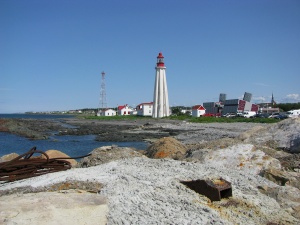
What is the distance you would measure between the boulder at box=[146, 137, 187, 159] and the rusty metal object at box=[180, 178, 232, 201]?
11.3ft

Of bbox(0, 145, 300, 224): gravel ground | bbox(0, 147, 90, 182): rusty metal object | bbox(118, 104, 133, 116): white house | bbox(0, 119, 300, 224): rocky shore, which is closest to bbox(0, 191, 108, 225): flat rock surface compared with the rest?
bbox(0, 119, 300, 224): rocky shore

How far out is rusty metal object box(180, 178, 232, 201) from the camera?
15.7ft

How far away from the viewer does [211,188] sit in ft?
15.8

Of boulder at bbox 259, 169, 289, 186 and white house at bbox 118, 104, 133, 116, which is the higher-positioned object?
white house at bbox 118, 104, 133, 116

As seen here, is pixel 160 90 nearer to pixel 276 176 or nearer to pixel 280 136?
pixel 280 136

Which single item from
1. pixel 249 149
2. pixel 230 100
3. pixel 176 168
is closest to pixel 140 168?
pixel 176 168

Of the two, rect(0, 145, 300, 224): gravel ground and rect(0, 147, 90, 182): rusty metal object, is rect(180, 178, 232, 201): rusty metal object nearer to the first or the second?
rect(0, 145, 300, 224): gravel ground

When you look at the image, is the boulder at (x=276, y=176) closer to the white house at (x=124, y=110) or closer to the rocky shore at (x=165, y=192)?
the rocky shore at (x=165, y=192)

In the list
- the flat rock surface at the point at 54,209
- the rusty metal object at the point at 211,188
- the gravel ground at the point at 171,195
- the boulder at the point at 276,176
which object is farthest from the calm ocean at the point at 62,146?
the flat rock surface at the point at 54,209

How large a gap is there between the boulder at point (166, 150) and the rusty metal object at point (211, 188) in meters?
3.44

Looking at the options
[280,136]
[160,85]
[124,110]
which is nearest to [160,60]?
[160,85]

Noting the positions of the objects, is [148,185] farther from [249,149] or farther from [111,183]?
[249,149]

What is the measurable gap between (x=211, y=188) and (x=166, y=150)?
14.4 feet

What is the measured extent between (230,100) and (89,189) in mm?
93309
